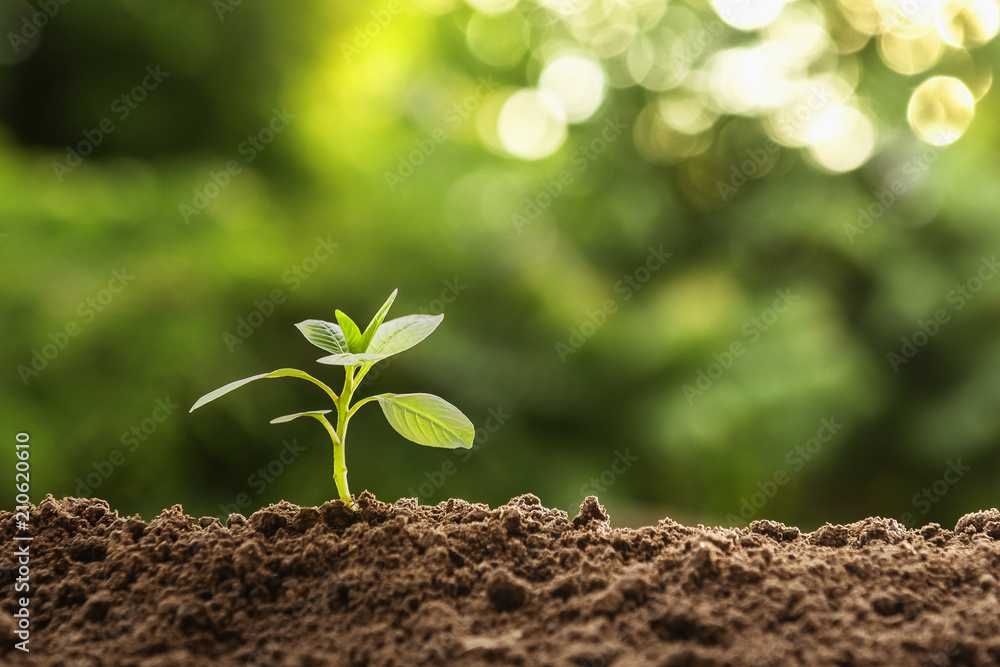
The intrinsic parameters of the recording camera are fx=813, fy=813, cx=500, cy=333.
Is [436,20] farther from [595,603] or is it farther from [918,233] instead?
[595,603]

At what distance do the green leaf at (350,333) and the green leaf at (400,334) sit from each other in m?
0.03

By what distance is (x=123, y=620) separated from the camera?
986 mm

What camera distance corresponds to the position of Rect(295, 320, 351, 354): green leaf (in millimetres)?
1213

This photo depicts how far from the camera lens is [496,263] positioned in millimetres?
5047

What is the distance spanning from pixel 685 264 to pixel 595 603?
496cm

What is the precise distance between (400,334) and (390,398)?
0.10 m

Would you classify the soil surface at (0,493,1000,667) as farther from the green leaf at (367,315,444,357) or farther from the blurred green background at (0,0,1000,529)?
the blurred green background at (0,0,1000,529)

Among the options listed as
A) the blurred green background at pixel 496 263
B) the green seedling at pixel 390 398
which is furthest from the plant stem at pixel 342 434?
the blurred green background at pixel 496 263

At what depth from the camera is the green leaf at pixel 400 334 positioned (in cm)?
Result: 119

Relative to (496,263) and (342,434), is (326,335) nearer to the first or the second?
(342,434)

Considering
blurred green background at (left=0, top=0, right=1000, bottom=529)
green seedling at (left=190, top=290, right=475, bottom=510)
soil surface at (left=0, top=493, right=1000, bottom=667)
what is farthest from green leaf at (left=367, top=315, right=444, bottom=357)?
blurred green background at (left=0, top=0, right=1000, bottom=529)

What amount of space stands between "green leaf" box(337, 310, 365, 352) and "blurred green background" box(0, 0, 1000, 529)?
3424 mm

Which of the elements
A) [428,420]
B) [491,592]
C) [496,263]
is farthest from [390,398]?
[496,263]

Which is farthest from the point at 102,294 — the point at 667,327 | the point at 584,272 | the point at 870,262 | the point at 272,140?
the point at 870,262
